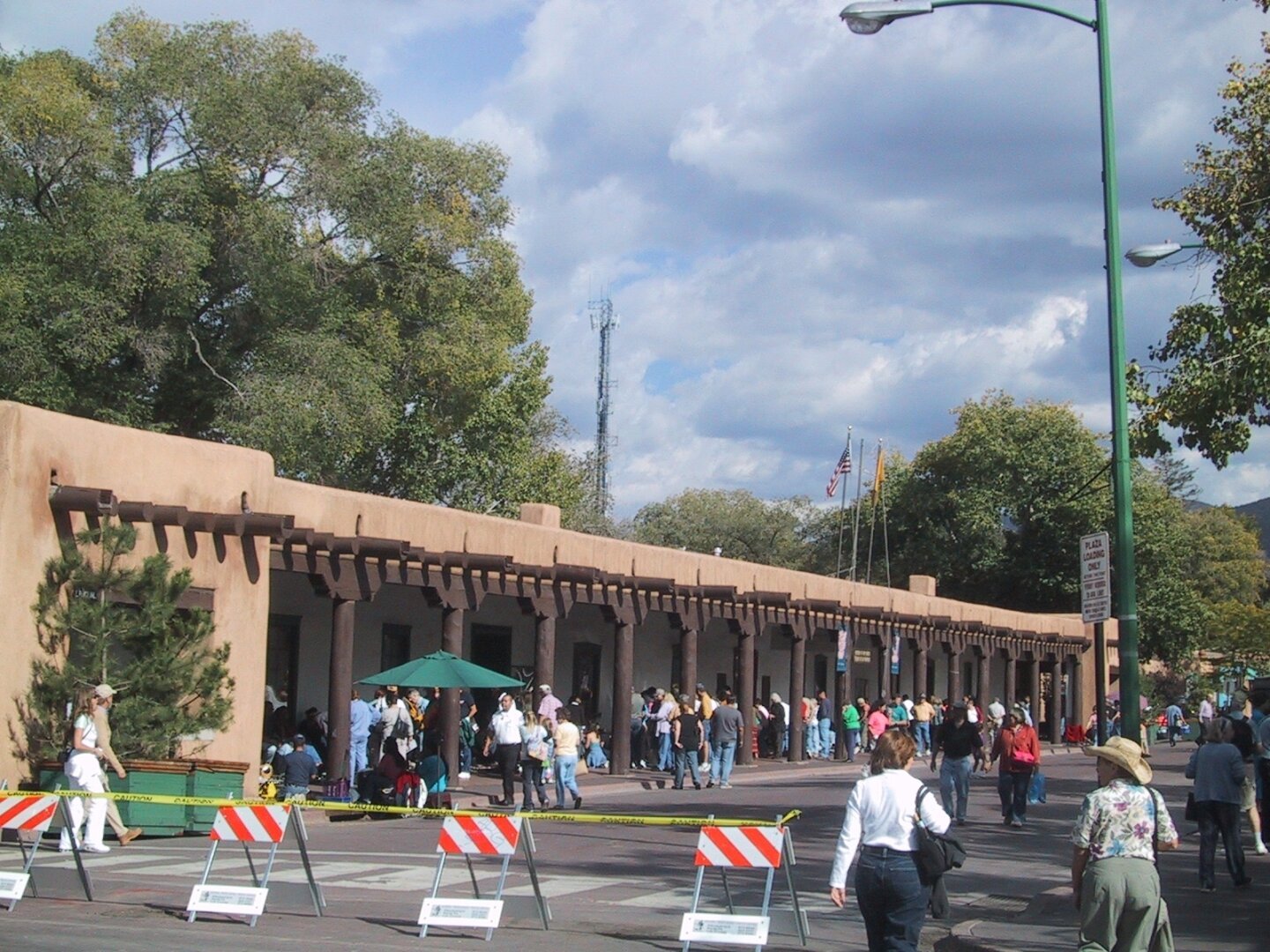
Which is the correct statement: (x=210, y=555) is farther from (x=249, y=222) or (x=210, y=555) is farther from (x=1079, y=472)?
(x=1079, y=472)

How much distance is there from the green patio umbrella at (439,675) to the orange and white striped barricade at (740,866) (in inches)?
425

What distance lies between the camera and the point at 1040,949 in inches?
431

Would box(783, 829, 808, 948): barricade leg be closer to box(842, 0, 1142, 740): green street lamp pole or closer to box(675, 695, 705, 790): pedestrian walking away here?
box(842, 0, 1142, 740): green street lamp pole

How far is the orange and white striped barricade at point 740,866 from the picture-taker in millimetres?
10492

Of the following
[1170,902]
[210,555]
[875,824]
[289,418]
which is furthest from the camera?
[289,418]

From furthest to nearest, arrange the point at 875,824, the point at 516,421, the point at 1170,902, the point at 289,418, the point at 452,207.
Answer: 1. the point at 516,421
2. the point at 452,207
3. the point at 289,418
4. the point at 1170,902
5. the point at 875,824

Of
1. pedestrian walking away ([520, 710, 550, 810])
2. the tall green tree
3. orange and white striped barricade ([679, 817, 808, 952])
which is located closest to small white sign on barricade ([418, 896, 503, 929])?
orange and white striped barricade ([679, 817, 808, 952])

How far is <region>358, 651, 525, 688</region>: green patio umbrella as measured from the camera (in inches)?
848

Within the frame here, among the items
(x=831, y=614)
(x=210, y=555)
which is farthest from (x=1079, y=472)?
(x=210, y=555)

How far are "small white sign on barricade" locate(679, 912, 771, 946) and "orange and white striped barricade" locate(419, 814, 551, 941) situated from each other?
4.94 ft

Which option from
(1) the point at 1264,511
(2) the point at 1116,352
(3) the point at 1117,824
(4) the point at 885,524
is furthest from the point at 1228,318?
(1) the point at 1264,511

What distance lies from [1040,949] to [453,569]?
55.6 feet

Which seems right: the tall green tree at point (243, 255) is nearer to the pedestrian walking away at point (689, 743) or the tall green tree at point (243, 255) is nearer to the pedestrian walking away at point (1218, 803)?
the pedestrian walking away at point (689, 743)

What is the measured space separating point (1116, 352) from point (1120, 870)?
7.38 metres
